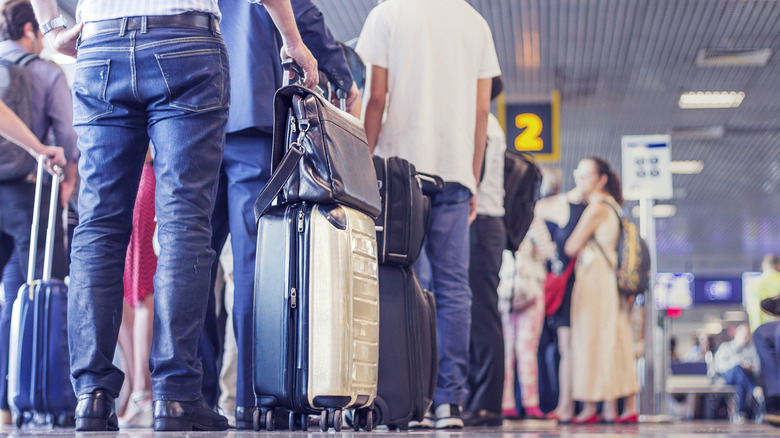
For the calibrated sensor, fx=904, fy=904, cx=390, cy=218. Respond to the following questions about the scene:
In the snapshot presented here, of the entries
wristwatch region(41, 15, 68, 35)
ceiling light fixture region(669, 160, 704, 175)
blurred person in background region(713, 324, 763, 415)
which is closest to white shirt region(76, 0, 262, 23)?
wristwatch region(41, 15, 68, 35)

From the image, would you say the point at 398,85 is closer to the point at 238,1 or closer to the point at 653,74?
the point at 238,1

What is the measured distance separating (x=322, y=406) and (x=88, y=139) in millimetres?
912

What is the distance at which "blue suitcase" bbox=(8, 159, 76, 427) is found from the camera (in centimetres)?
281

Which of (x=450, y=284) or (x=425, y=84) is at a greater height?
(x=425, y=84)

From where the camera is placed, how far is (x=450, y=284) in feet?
11.2

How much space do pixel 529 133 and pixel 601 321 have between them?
533 cm

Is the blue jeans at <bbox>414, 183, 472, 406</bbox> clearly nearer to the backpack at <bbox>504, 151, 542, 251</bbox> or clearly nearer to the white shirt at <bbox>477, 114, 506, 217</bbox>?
the white shirt at <bbox>477, 114, 506, 217</bbox>

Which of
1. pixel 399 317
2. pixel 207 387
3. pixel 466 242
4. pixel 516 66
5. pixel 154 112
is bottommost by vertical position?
pixel 207 387

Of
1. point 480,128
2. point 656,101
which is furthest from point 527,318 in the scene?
point 656,101

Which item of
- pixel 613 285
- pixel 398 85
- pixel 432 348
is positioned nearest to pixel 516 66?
pixel 613 285

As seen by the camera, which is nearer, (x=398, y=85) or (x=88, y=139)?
(x=88, y=139)

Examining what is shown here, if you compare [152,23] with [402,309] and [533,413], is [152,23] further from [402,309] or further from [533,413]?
[533,413]

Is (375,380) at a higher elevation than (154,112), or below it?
below

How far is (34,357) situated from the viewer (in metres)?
2.89
